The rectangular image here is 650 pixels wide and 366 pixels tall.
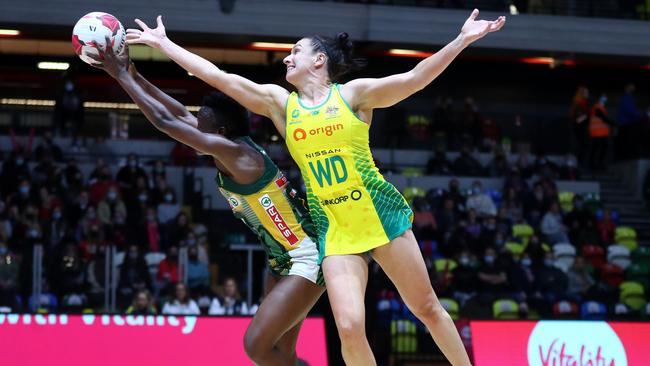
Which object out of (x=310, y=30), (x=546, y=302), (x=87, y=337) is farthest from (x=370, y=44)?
(x=87, y=337)

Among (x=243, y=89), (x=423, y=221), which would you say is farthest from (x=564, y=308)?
(x=243, y=89)

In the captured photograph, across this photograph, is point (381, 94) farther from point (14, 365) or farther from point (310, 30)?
point (310, 30)

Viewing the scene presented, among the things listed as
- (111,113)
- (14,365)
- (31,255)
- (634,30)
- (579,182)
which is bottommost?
(14,365)

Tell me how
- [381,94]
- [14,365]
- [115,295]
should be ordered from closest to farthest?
[381,94] < [14,365] < [115,295]

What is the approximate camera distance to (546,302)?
50.8ft

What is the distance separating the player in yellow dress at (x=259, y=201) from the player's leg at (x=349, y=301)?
0.53 meters

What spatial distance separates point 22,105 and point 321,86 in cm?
1674

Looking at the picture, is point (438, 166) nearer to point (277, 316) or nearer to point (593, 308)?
point (593, 308)

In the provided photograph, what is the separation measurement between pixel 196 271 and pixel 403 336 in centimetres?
330

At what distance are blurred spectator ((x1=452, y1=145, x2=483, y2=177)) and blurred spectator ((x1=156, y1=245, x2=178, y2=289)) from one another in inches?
260

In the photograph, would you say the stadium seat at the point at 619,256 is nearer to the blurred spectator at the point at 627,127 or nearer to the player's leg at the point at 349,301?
the blurred spectator at the point at 627,127

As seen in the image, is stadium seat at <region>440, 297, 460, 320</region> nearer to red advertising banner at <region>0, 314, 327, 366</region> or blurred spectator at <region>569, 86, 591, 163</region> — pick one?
red advertising banner at <region>0, 314, 327, 366</region>

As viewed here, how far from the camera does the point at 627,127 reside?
21844 mm

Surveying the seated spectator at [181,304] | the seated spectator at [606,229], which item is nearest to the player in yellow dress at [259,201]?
the seated spectator at [181,304]
